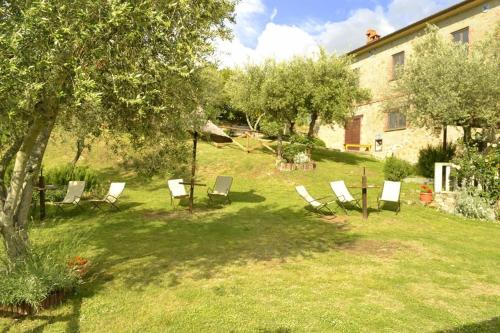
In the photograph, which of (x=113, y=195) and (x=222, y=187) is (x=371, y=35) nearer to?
(x=222, y=187)

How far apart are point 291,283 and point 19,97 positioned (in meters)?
4.81

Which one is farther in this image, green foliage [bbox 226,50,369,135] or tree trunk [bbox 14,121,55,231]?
green foliage [bbox 226,50,369,135]

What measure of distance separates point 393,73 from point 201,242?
75.1ft

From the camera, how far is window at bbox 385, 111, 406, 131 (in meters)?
26.6

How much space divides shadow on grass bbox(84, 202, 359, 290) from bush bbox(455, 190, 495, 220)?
5.26 meters

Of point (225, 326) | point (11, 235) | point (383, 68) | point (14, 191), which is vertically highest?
point (383, 68)

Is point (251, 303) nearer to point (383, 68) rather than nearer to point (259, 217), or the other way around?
point (259, 217)

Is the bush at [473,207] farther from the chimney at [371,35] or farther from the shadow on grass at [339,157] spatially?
the chimney at [371,35]

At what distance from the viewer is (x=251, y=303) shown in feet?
19.2

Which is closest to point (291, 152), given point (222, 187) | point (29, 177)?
point (222, 187)

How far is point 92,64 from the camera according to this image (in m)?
4.95

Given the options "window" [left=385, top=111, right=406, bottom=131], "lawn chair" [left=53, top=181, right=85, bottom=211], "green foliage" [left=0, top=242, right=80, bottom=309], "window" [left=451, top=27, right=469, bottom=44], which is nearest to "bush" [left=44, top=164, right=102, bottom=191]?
"lawn chair" [left=53, top=181, right=85, bottom=211]

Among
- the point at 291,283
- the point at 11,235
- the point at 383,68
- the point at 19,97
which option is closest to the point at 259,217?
the point at 291,283

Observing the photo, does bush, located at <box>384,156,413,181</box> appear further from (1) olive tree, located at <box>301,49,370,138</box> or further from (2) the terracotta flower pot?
(2) the terracotta flower pot
